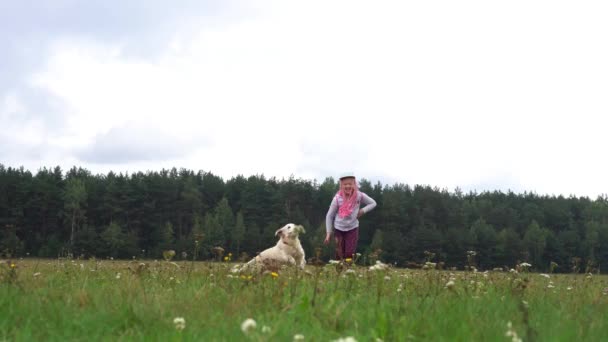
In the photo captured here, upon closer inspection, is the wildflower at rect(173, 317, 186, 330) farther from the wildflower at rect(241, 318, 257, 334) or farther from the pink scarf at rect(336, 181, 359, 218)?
the pink scarf at rect(336, 181, 359, 218)

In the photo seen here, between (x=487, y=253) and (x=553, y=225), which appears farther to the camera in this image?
(x=553, y=225)

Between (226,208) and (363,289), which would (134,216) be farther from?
(363,289)

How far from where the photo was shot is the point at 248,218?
91812mm

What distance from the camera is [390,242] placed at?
280ft

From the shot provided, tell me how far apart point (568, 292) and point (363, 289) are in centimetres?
292

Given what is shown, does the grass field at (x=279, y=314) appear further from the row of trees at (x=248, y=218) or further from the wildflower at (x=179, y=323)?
the row of trees at (x=248, y=218)

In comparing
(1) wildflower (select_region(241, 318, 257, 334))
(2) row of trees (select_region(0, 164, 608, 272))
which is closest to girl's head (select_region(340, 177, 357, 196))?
(1) wildflower (select_region(241, 318, 257, 334))

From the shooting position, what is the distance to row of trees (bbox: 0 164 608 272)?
80.5 meters

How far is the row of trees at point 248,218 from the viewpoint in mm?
80500

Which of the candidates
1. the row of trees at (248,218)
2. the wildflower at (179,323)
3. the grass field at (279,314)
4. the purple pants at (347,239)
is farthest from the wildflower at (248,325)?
the row of trees at (248,218)

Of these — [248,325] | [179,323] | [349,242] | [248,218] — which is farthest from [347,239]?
[248,218]

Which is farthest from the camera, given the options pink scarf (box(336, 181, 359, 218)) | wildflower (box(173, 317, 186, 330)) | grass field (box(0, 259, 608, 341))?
pink scarf (box(336, 181, 359, 218))

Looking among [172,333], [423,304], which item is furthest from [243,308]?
[423,304]

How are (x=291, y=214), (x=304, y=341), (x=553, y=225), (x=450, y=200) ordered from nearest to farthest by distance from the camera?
(x=304, y=341) < (x=291, y=214) < (x=450, y=200) < (x=553, y=225)
